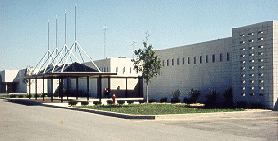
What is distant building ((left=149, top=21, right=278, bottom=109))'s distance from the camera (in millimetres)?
28172

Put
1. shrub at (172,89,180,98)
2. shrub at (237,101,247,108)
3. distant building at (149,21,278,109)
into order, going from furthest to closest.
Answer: shrub at (172,89,180,98), shrub at (237,101,247,108), distant building at (149,21,278,109)

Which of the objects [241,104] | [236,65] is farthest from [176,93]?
[241,104]

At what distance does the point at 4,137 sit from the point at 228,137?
8822 mm

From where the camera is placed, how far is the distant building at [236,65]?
28.2 meters

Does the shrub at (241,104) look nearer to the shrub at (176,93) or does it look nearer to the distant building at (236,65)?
the distant building at (236,65)

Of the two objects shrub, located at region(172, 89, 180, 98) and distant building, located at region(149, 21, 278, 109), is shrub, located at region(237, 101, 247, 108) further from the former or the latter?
shrub, located at region(172, 89, 180, 98)

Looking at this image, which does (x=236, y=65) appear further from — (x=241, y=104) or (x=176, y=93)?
(x=176, y=93)

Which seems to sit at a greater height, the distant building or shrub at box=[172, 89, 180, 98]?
the distant building

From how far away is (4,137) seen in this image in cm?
1379

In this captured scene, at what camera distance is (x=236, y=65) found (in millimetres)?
31672

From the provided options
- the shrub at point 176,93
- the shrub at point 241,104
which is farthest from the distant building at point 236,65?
the shrub at point 241,104

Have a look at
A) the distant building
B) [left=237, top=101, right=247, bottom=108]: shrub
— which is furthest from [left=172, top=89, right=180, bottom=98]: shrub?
[left=237, top=101, right=247, bottom=108]: shrub

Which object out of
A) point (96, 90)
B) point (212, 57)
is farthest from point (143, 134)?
point (96, 90)

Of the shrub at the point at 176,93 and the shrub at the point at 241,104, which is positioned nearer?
the shrub at the point at 241,104
